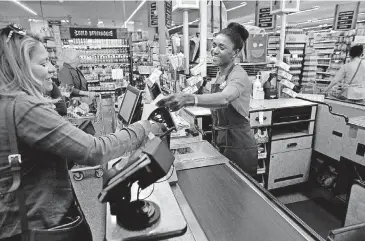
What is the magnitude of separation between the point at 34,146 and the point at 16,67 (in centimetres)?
30

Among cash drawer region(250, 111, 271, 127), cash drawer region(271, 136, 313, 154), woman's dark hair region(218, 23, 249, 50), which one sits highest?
woman's dark hair region(218, 23, 249, 50)

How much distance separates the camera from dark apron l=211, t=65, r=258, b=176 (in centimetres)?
215

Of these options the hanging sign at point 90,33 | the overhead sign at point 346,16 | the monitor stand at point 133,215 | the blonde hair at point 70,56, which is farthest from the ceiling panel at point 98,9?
the monitor stand at point 133,215

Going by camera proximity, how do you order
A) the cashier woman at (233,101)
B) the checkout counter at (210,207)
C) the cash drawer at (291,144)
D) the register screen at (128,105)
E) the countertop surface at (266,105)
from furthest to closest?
the cash drawer at (291,144) < the countertop surface at (266,105) < the cashier woman at (233,101) < the register screen at (128,105) < the checkout counter at (210,207)

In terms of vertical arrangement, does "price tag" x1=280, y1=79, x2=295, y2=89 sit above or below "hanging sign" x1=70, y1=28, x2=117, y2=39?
below

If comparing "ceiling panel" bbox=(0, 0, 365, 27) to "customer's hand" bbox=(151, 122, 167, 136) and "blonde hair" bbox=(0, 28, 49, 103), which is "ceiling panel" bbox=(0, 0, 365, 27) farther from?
"blonde hair" bbox=(0, 28, 49, 103)

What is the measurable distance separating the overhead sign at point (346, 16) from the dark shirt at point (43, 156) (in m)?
10.2

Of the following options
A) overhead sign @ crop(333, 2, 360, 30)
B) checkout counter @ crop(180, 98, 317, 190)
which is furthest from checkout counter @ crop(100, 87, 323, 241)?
overhead sign @ crop(333, 2, 360, 30)

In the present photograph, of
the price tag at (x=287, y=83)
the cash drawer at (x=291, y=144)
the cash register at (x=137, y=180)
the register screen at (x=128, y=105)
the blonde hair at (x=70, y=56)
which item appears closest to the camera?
the cash register at (x=137, y=180)

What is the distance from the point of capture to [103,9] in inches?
657

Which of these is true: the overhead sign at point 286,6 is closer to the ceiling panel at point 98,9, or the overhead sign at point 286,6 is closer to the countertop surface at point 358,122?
the countertop surface at point 358,122

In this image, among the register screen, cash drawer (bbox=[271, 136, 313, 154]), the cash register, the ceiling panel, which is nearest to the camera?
the cash register

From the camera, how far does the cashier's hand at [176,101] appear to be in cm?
149

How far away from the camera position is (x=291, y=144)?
3461 millimetres
